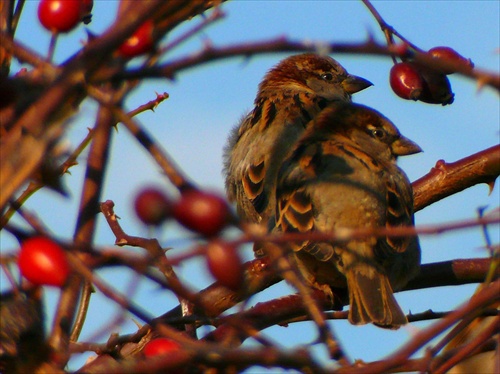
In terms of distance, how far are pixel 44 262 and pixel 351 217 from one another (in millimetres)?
2786

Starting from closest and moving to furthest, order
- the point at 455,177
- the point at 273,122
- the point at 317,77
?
the point at 455,177 → the point at 273,122 → the point at 317,77

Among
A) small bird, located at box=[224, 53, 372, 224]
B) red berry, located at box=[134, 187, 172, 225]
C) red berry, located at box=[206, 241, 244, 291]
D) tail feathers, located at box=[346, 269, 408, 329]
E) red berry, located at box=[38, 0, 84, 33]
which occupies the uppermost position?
small bird, located at box=[224, 53, 372, 224]

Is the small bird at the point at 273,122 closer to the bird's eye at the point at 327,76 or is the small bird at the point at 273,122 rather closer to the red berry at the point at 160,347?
the bird's eye at the point at 327,76

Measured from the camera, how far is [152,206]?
4.82ft

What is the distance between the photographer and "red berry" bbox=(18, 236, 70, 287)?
1.50m

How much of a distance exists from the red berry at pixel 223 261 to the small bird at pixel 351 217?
2.45 m

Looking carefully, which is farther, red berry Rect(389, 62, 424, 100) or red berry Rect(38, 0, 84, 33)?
red berry Rect(389, 62, 424, 100)

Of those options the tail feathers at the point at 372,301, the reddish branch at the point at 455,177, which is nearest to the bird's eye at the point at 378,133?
the reddish branch at the point at 455,177

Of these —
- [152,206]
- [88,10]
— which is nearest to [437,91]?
[88,10]

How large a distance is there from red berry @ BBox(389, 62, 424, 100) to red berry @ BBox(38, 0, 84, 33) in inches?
66.7

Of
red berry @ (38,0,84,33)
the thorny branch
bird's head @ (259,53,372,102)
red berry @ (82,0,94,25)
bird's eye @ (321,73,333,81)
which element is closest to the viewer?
the thorny branch

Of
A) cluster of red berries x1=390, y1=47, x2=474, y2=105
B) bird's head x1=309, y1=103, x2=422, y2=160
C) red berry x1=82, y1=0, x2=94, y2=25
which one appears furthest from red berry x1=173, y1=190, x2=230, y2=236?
bird's head x1=309, y1=103, x2=422, y2=160

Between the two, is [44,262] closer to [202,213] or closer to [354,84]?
[202,213]

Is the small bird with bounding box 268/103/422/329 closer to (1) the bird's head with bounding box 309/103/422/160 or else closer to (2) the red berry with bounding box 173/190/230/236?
(1) the bird's head with bounding box 309/103/422/160
